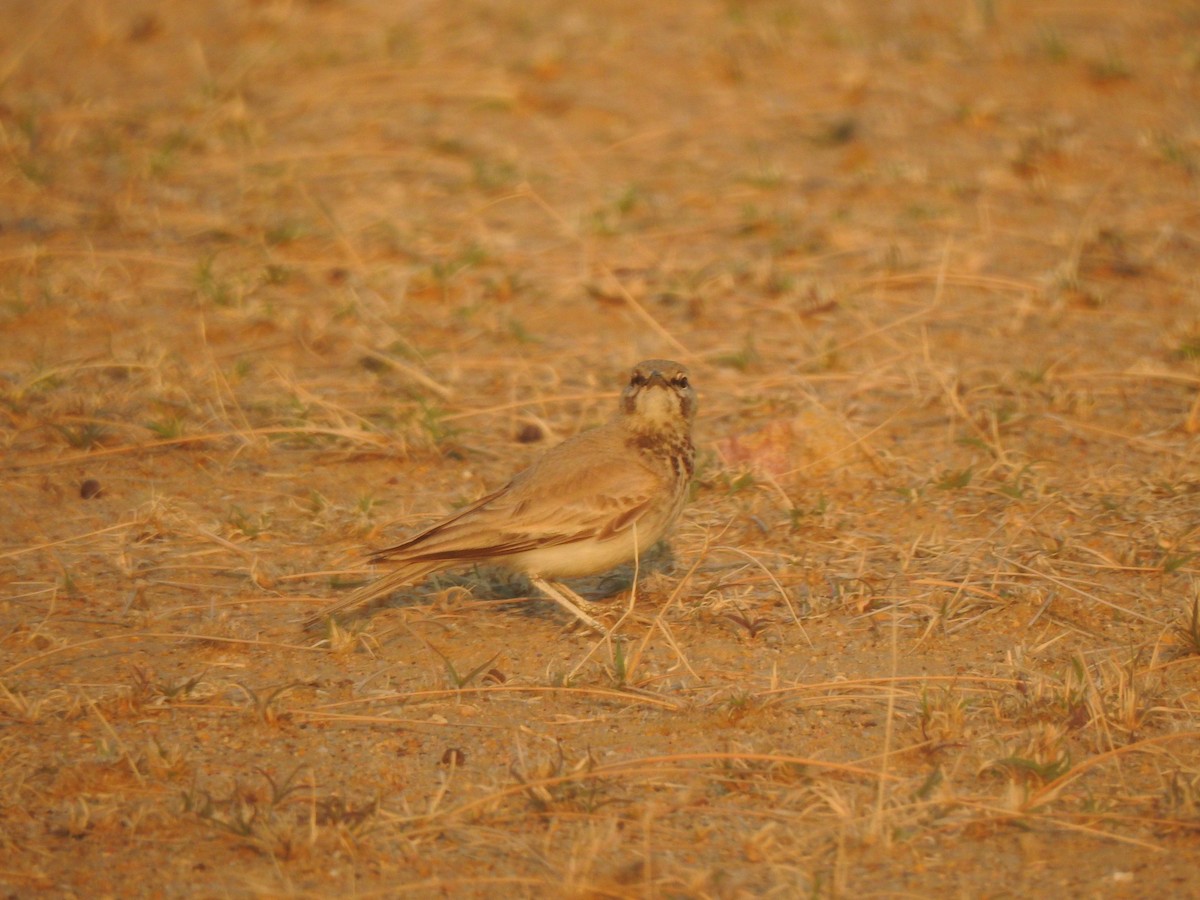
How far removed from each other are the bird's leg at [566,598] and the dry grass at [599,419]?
95 mm

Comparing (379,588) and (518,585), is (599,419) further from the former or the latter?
(379,588)

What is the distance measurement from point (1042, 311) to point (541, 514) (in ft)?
11.5

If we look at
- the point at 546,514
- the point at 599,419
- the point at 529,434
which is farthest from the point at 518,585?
the point at 599,419

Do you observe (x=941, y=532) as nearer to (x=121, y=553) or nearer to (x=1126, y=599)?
(x=1126, y=599)

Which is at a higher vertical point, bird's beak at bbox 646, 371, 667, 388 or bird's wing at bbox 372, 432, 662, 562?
bird's beak at bbox 646, 371, 667, 388

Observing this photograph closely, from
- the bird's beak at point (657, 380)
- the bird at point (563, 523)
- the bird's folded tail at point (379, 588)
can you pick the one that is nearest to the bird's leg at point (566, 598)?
the bird at point (563, 523)

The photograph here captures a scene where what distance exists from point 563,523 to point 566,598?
34cm

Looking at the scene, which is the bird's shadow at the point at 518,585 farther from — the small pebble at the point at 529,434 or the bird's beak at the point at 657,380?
the small pebble at the point at 529,434

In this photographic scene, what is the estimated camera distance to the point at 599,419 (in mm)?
6363

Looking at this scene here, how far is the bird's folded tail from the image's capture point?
15.6 ft

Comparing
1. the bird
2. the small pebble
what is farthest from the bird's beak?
the small pebble

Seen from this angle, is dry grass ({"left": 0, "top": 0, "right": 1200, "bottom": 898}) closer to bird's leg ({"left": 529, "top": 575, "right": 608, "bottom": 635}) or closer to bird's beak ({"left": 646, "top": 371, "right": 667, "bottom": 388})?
bird's leg ({"left": 529, "top": 575, "right": 608, "bottom": 635})

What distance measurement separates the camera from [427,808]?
384 centimetres

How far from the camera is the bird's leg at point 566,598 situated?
487cm
